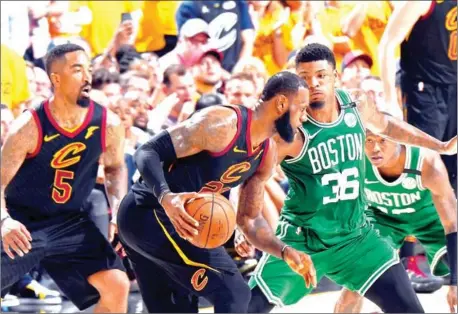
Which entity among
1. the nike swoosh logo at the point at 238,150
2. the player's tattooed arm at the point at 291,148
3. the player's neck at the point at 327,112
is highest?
the nike swoosh logo at the point at 238,150

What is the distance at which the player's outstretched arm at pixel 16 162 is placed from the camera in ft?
19.0

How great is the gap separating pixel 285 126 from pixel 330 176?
25.9 inches

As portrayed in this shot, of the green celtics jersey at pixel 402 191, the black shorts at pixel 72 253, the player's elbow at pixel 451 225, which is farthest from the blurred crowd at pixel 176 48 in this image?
the player's elbow at pixel 451 225

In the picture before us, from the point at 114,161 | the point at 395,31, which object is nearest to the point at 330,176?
the point at 114,161

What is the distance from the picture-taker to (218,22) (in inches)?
410

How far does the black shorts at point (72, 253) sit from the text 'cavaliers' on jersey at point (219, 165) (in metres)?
0.90

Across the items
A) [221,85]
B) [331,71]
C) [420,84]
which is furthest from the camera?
[221,85]

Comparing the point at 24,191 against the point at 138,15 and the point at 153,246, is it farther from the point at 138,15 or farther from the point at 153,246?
the point at 138,15

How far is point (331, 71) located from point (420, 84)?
7.55 feet

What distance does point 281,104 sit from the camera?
214 inches

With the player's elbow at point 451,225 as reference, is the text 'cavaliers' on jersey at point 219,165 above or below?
above

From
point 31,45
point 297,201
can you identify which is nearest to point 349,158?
point 297,201

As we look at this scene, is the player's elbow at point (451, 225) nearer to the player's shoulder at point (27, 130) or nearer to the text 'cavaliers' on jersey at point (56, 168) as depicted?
the text 'cavaliers' on jersey at point (56, 168)

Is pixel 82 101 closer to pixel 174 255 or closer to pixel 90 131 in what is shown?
pixel 90 131
